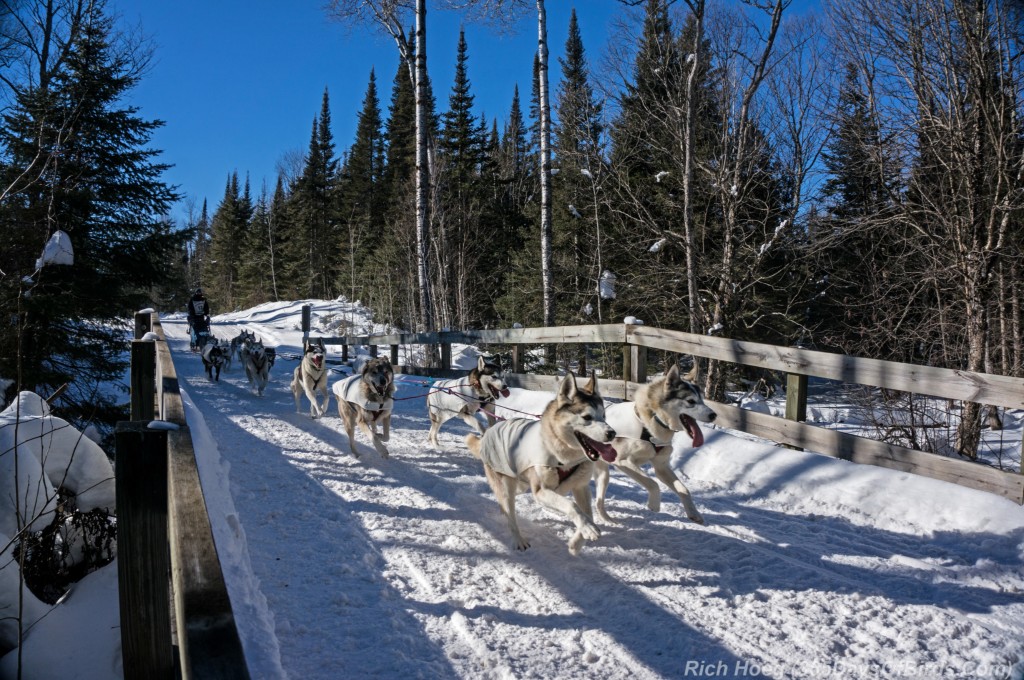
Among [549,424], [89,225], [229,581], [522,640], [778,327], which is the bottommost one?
[522,640]

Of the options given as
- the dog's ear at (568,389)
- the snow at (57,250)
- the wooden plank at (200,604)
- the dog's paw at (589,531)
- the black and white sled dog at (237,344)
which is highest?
the snow at (57,250)

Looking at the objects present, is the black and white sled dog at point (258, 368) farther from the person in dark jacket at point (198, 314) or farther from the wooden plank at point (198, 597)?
the wooden plank at point (198, 597)

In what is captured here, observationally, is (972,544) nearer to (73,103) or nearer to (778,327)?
(778,327)

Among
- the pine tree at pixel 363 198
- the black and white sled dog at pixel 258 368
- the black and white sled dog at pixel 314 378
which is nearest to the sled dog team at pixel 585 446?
the black and white sled dog at pixel 314 378

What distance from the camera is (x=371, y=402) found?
6969 millimetres

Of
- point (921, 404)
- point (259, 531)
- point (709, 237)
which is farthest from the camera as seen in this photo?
point (709, 237)

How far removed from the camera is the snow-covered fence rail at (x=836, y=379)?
4566 mm

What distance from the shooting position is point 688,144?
39.4ft

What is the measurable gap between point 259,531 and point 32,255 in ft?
23.1

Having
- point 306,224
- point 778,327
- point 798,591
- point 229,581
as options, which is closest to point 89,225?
point 229,581

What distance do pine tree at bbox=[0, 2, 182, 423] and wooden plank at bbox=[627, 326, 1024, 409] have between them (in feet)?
28.1

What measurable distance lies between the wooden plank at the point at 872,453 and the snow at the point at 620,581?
193 mm

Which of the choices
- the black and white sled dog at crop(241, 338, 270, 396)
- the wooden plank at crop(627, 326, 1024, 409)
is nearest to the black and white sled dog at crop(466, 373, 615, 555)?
the wooden plank at crop(627, 326, 1024, 409)

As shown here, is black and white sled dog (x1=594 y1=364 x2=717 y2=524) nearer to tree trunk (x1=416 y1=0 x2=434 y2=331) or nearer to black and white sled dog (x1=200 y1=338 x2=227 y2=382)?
tree trunk (x1=416 y1=0 x2=434 y2=331)
